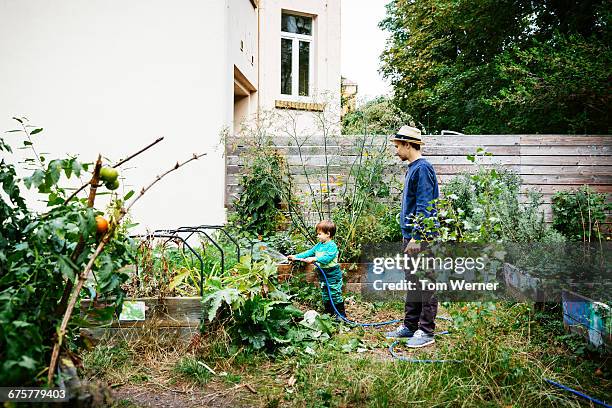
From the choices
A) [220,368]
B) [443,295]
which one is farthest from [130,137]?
[443,295]

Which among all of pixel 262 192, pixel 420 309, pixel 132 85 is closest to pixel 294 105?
pixel 132 85

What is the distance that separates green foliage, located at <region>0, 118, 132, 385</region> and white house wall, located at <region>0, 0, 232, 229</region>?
4301 millimetres

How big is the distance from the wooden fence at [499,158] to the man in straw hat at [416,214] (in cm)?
238

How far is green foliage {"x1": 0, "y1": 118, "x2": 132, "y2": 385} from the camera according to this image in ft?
4.99

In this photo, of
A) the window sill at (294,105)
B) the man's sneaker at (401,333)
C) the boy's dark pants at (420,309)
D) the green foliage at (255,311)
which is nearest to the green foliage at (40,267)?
the green foliage at (255,311)

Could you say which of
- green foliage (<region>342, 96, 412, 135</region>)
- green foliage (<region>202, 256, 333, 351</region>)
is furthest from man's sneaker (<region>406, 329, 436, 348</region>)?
green foliage (<region>342, 96, 412, 135</region>)

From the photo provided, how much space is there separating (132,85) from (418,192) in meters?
4.25

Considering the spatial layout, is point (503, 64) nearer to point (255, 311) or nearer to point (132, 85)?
point (132, 85)

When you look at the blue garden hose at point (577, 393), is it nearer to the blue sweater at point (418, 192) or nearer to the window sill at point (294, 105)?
the blue sweater at point (418, 192)

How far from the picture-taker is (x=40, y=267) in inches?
70.5

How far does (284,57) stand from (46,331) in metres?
9.30

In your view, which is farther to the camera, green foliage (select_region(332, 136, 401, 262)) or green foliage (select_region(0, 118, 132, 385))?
green foliage (select_region(332, 136, 401, 262))

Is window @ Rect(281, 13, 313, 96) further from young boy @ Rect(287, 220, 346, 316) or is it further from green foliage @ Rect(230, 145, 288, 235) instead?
young boy @ Rect(287, 220, 346, 316)

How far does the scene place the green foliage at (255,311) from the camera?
11.2ft
